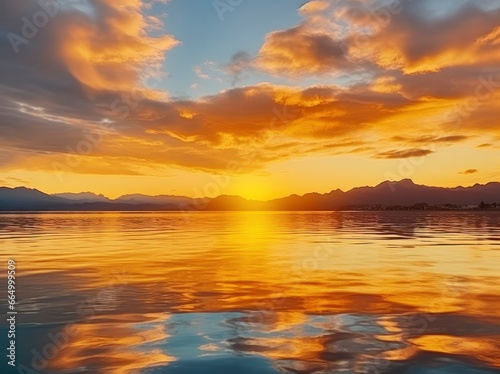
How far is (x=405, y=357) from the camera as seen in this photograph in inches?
338

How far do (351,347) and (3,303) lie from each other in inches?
416

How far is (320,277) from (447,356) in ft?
33.4

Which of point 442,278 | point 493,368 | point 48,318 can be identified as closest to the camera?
point 493,368

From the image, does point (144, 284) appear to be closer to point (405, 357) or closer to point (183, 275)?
point (183, 275)

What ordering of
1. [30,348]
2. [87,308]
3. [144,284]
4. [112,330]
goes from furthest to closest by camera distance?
[144,284]
[87,308]
[112,330]
[30,348]

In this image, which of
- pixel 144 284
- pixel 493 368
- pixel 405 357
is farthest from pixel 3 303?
pixel 493 368

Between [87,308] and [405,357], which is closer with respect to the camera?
[405,357]

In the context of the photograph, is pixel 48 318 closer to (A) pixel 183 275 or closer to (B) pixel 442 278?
(A) pixel 183 275

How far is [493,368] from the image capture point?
8.04 m

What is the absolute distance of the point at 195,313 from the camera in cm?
1227

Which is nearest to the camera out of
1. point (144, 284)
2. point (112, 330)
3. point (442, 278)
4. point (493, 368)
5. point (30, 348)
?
point (493, 368)

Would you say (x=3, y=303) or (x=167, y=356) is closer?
(x=167, y=356)

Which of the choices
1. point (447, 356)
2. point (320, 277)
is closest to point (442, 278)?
point (320, 277)

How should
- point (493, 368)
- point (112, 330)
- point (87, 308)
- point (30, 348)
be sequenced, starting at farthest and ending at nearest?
point (87, 308) → point (112, 330) → point (30, 348) → point (493, 368)
